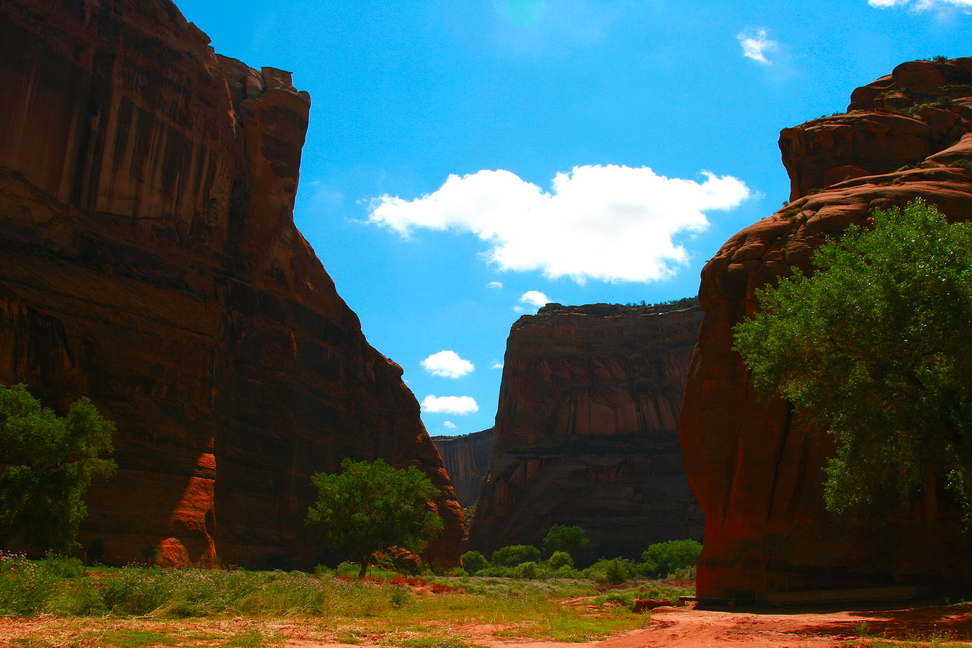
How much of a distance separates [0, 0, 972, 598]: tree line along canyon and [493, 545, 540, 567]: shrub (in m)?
18.8

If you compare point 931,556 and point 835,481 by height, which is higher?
point 835,481

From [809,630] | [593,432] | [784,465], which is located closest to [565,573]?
[593,432]

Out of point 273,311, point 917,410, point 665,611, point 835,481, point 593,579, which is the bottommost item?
point 593,579

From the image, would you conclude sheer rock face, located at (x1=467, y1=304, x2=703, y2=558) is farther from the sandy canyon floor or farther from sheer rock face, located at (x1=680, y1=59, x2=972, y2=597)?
the sandy canyon floor

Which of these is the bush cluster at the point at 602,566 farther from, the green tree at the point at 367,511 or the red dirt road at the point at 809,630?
the red dirt road at the point at 809,630

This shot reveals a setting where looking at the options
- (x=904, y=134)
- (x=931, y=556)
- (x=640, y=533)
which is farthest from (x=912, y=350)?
(x=640, y=533)

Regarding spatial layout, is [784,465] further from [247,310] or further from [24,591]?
[247,310]

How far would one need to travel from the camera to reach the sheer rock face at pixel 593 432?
308 feet

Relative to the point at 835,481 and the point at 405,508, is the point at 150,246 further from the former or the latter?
the point at 835,481

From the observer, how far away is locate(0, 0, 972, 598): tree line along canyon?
25578 mm

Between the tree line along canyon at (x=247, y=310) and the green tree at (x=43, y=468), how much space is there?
6521 mm

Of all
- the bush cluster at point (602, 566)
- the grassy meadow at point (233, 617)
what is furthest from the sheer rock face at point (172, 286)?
the grassy meadow at point (233, 617)

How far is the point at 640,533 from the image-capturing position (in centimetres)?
9181

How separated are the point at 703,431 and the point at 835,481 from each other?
7243 millimetres
